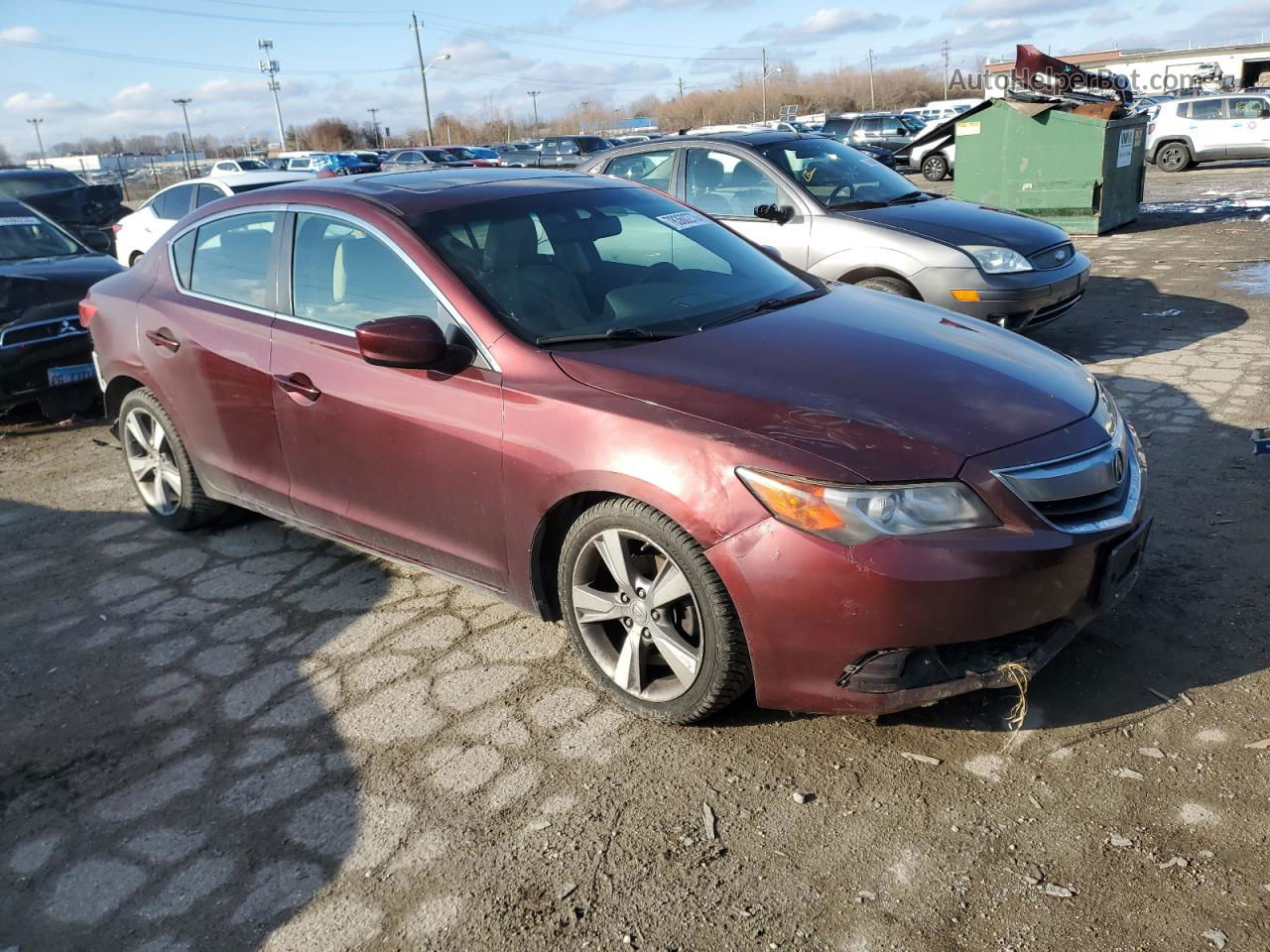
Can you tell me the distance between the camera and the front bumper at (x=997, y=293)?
256 inches

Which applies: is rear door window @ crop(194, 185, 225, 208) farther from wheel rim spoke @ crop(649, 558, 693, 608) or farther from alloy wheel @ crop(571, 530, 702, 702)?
wheel rim spoke @ crop(649, 558, 693, 608)

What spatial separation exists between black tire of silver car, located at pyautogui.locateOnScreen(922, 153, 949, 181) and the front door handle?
21.3 metres

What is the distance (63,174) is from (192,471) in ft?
49.5

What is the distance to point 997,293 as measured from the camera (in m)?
6.50

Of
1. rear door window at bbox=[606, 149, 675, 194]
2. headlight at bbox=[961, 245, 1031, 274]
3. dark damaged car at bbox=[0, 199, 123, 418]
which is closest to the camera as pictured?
headlight at bbox=[961, 245, 1031, 274]

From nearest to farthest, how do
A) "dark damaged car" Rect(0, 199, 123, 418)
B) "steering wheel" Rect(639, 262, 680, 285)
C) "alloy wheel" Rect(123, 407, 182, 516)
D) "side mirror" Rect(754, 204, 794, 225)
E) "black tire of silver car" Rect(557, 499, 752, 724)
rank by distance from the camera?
"black tire of silver car" Rect(557, 499, 752, 724) < "steering wheel" Rect(639, 262, 680, 285) < "alloy wheel" Rect(123, 407, 182, 516) < "dark damaged car" Rect(0, 199, 123, 418) < "side mirror" Rect(754, 204, 794, 225)

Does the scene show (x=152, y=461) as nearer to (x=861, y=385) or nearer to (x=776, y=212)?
(x=861, y=385)

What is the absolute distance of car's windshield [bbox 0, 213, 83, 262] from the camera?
768cm

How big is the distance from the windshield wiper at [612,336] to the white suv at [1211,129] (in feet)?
74.6

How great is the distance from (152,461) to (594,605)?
2.94m

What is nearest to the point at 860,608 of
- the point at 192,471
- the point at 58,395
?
the point at 192,471

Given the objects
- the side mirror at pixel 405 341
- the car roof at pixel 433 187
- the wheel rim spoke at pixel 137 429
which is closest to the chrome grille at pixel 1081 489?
the side mirror at pixel 405 341

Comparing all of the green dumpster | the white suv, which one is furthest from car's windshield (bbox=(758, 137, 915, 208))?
the white suv

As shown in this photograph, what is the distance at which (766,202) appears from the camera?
23.7 feet
